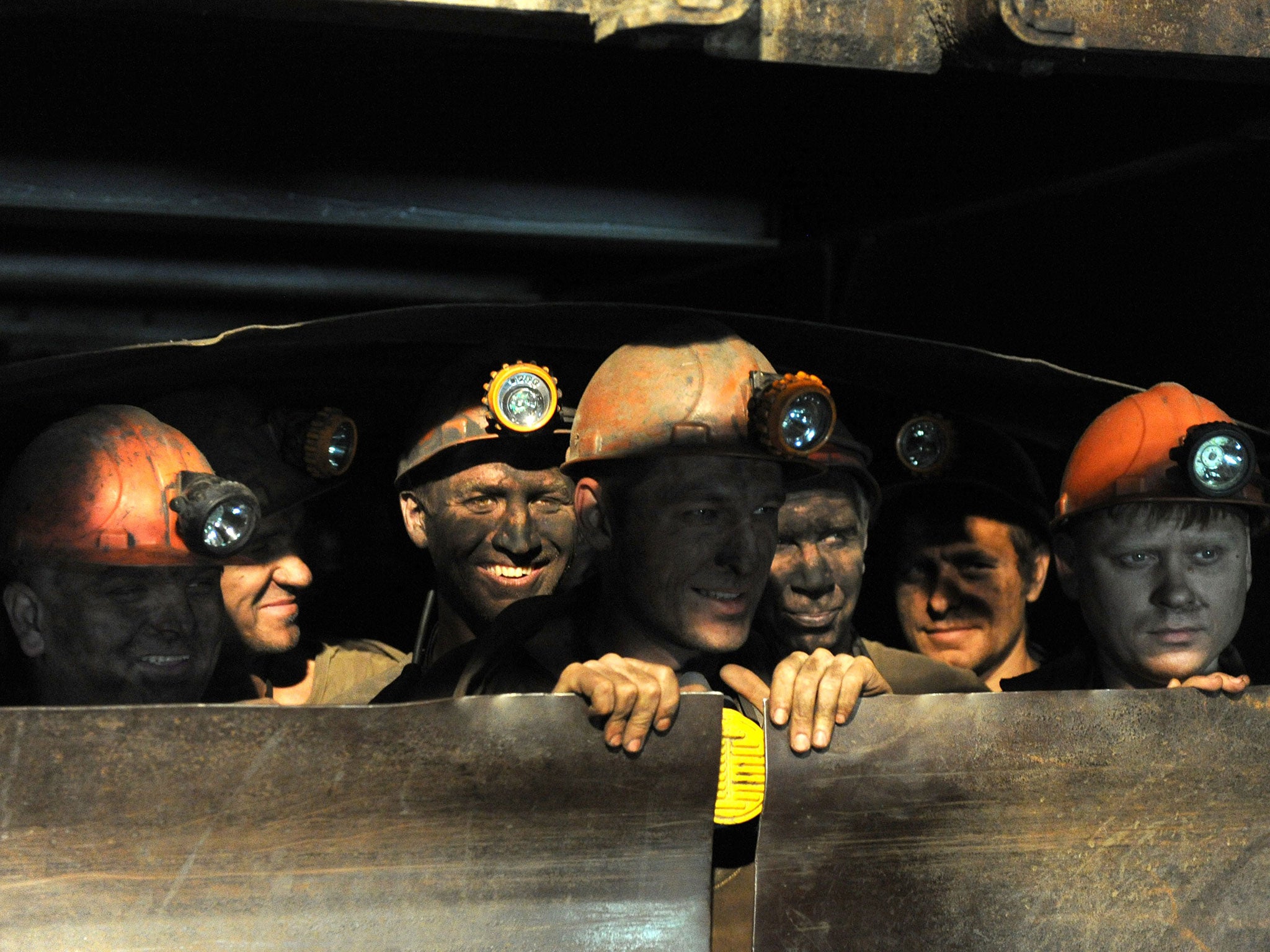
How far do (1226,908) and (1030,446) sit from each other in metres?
2.01

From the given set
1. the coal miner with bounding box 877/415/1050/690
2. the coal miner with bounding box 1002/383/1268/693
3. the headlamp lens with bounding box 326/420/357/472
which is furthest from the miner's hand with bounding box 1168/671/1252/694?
the headlamp lens with bounding box 326/420/357/472

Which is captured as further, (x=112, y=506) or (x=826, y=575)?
(x=826, y=575)

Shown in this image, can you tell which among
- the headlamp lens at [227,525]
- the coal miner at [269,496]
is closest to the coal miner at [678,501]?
the headlamp lens at [227,525]

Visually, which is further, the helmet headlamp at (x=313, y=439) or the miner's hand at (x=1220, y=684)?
the helmet headlamp at (x=313, y=439)

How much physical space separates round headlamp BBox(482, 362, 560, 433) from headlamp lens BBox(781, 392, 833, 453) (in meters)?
0.90

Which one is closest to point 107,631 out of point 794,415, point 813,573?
point 794,415

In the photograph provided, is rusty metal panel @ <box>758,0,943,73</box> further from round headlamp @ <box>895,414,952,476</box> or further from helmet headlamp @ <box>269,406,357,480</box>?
helmet headlamp @ <box>269,406,357,480</box>

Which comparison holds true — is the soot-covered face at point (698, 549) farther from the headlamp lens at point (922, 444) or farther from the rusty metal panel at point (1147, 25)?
the headlamp lens at point (922, 444)

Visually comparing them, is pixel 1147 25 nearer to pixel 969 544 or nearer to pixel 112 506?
pixel 969 544

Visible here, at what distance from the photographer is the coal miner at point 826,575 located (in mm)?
3469

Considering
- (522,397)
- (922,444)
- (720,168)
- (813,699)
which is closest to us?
(813,699)

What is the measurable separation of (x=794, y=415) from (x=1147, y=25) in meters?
0.88

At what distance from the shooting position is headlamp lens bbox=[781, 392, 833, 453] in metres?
2.70

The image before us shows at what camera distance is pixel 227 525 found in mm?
2896
